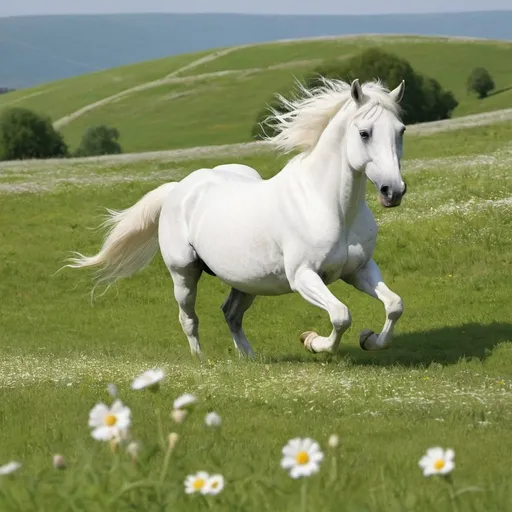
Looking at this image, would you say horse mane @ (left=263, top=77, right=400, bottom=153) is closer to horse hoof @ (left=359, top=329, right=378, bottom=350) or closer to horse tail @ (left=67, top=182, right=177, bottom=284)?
horse hoof @ (left=359, top=329, right=378, bottom=350)

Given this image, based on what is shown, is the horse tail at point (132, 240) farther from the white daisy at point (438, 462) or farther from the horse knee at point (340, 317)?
the white daisy at point (438, 462)

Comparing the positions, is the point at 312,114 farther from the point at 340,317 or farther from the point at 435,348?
the point at 435,348

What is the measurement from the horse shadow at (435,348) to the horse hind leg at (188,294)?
1.36 meters

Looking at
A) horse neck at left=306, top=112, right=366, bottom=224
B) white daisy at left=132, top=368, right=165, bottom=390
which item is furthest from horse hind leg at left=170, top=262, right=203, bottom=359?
white daisy at left=132, top=368, right=165, bottom=390

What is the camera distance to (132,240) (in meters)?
17.3

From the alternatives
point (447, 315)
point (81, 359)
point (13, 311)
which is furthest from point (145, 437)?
point (13, 311)

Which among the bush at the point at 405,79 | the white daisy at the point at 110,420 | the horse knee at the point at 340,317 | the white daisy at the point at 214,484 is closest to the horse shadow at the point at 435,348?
the horse knee at the point at 340,317

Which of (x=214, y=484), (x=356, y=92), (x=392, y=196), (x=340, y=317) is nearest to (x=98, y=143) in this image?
(x=356, y=92)

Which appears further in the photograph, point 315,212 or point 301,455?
point 315,212

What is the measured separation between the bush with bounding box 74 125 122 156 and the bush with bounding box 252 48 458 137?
2704 cm

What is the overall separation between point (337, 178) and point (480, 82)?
400 feet

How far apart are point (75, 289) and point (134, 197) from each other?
7.81 metres

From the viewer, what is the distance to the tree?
429 feet

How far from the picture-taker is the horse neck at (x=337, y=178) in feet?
44.2
